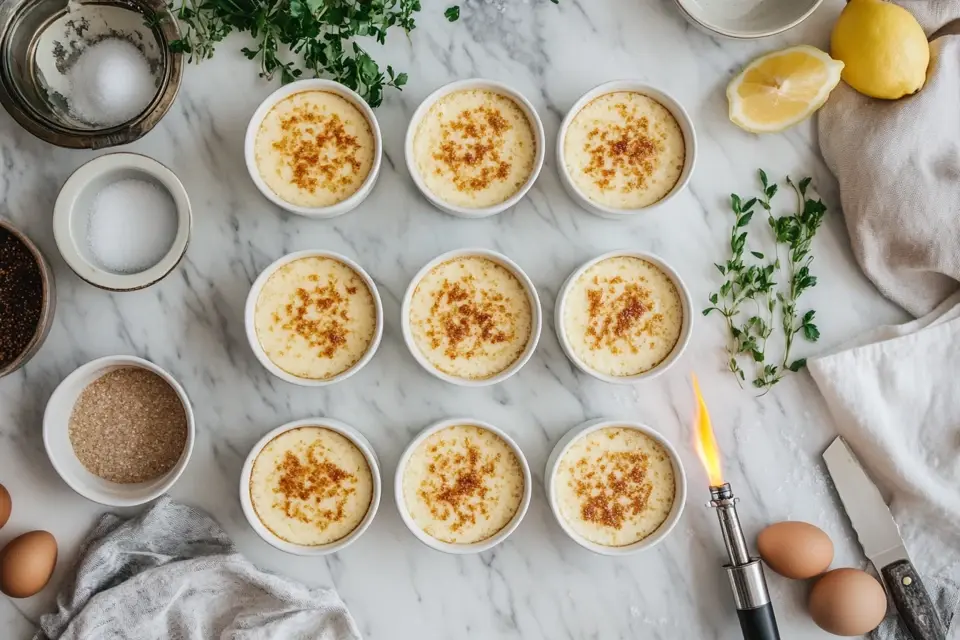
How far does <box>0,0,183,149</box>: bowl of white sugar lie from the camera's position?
1.78 m

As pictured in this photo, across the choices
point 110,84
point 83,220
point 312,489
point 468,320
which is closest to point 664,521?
point 468,320

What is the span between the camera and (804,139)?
6.59ft

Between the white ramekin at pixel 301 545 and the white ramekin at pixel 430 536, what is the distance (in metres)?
0.05

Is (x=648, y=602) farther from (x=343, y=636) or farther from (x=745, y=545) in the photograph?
(x=343, y=636)

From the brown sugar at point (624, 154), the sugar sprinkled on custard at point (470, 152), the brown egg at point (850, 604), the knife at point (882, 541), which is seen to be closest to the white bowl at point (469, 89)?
the sugar sprinkled on custard at point (470, 152)

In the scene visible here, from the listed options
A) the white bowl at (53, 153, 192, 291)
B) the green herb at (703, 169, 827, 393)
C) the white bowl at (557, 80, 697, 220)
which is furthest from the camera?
the green herb at (703, 169, 827, 393)

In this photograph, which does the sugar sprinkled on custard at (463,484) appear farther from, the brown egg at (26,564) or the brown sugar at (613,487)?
the brown egg at (26,564)

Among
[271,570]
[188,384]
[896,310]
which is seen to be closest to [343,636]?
[271,570]

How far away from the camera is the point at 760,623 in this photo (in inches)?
70.0

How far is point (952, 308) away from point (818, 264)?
333mm

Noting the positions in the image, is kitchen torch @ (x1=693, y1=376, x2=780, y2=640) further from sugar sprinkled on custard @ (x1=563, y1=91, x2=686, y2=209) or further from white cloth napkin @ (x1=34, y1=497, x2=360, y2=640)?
white cloth napkin @ (x1=34, y1=497, x2=360, y2=640)

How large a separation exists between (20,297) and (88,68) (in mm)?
536

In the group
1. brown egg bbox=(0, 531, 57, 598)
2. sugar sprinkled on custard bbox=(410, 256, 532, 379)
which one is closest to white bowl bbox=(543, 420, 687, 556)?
sugar sprinkled on custard bbox=(410, 256, 532, 379)

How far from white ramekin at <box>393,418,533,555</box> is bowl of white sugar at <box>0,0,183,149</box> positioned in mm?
939
